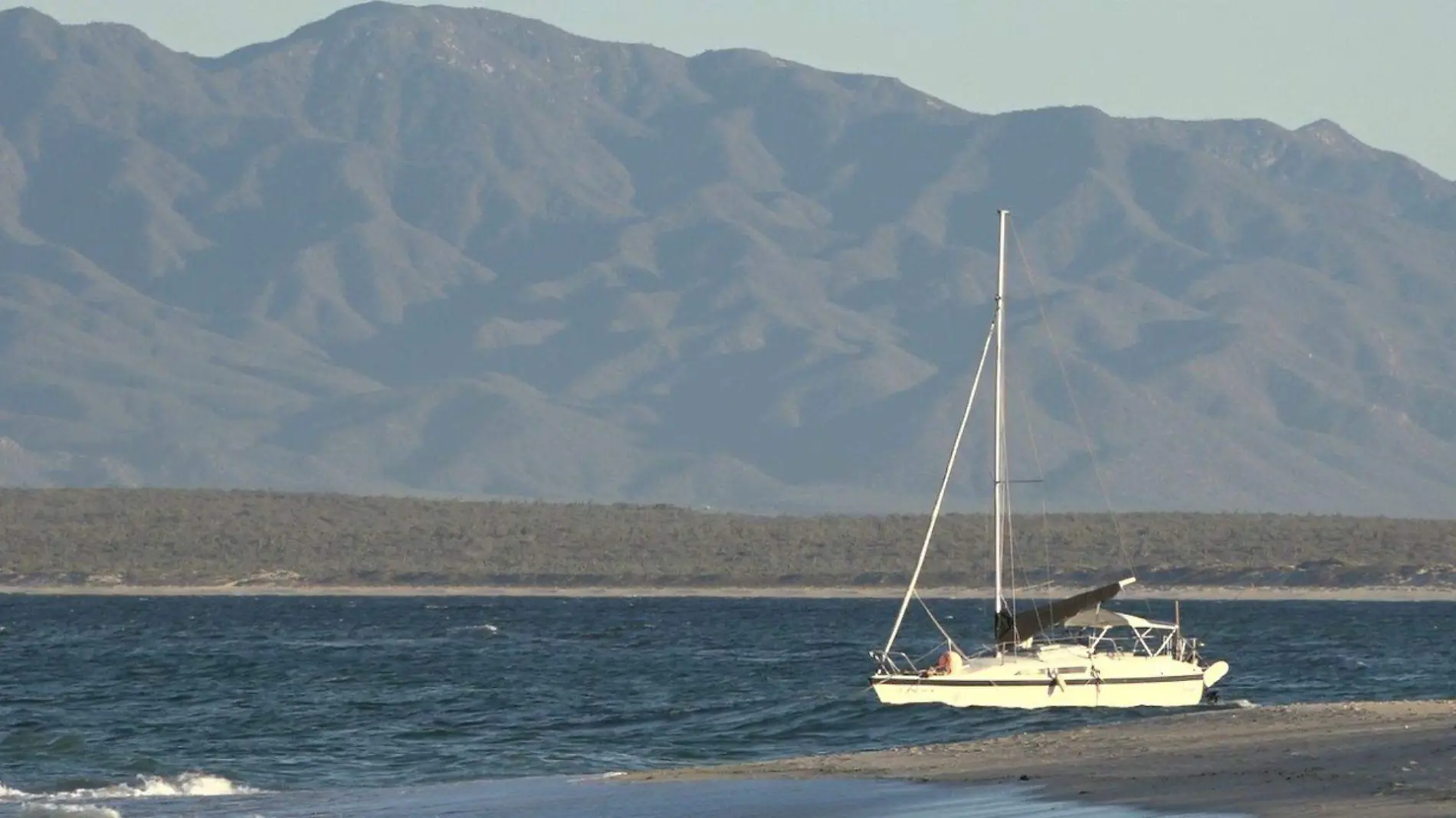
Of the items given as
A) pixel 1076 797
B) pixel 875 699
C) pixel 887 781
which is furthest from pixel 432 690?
pixel 1076 797

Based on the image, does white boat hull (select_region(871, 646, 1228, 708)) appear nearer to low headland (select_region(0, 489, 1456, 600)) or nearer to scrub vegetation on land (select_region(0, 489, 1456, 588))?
low headland (select_region(0, 489, 1456, 600))

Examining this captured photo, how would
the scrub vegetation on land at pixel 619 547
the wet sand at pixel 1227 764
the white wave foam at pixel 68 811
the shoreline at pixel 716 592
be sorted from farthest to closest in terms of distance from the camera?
the scrub vegetation on land at pixel 619 547 → the shoreline at pixel 716 592 → the white wave foam at pixel 68 811 → the wet sand at pixel 1227 764

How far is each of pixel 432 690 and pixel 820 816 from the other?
25629 mm

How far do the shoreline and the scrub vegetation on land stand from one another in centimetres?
124

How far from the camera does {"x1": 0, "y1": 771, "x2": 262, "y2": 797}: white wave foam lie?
3291cm

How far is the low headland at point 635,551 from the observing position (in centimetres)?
12512

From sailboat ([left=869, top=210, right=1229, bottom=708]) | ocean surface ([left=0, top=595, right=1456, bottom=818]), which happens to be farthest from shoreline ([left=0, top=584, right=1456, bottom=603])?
sailboat ([left=869, top=210, right=1229, bottom=708])

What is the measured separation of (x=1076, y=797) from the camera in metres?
26.0

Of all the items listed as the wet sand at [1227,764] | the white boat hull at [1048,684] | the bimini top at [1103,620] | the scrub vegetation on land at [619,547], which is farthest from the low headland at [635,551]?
the wet sand at [1227,764]

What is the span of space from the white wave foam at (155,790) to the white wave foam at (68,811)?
1535mm

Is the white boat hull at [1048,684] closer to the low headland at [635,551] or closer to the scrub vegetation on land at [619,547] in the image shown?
the low headland at [635,551]

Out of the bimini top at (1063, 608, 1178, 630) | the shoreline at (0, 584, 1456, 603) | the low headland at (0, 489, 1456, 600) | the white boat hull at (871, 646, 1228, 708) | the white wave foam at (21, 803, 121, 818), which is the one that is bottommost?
the white wave foam at (21, 803, 121, 818)

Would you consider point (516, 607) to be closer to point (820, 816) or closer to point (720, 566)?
point (720, 566)

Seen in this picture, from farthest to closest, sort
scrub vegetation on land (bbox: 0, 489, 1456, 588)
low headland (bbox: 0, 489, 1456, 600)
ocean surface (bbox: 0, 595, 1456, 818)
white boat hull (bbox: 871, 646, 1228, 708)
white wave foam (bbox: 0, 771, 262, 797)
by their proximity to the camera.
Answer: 1. scrub vegetation on land (bbox: 0, 489, 1456, 588)
2. low headland (bbox: 0, 489, 1456, 600)
3. white boat hull (bbox: 871, 646, 1228, 708)
4. white wave foam (bbox: 0, 771, 262, 797)
5. ocean surface (bbox: 0, 595, 1456, 818)
